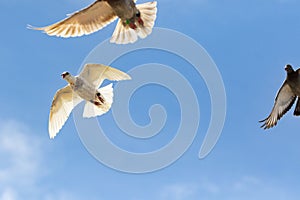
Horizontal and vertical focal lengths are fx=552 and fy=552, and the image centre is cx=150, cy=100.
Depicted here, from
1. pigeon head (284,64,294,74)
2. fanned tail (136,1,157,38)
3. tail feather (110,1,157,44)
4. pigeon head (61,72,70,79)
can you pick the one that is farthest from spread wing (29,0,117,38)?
pigeon head (284,64,294,74)

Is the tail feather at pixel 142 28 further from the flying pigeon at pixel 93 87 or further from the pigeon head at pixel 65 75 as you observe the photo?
the pigeon head at pixel 65 75

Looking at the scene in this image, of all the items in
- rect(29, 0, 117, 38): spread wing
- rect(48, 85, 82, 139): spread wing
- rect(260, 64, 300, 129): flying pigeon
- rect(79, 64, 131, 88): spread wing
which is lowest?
rect(260, 64, 300, 129): flying pigeon

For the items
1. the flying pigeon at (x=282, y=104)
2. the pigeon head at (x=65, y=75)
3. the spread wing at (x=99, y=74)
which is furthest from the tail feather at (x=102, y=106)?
the flying pigeon at (x=282, y=104)

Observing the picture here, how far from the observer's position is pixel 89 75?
42.1 ft

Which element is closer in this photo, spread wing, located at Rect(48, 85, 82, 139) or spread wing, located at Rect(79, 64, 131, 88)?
spread wing, located at Rect(79, 64, 131, 88)

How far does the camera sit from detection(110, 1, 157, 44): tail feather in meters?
12.2

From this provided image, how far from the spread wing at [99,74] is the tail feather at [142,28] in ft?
2.24

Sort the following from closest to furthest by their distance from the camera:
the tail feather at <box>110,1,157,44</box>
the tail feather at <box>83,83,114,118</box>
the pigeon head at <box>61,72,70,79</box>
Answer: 1. the tail feather at <box>110,1,157,44</box>
2. the tail feather at <box>83,83,114,118</box>
3. the pigeon head at <box>61,72,70,79</box>

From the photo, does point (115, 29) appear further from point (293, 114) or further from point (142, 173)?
point (293, 114)

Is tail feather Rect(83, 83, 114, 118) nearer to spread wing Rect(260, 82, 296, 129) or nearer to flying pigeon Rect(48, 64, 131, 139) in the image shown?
flying pigeon Rect(48, 64, 131, 139)

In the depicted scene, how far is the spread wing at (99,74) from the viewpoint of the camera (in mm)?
12562

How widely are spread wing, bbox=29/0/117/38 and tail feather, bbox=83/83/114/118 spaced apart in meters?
1.38

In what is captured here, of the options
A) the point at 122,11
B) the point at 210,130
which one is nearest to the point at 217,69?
the point at 210,130

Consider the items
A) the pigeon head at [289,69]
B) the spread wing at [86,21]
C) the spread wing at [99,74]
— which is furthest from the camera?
the pigeon head at [289,69]
